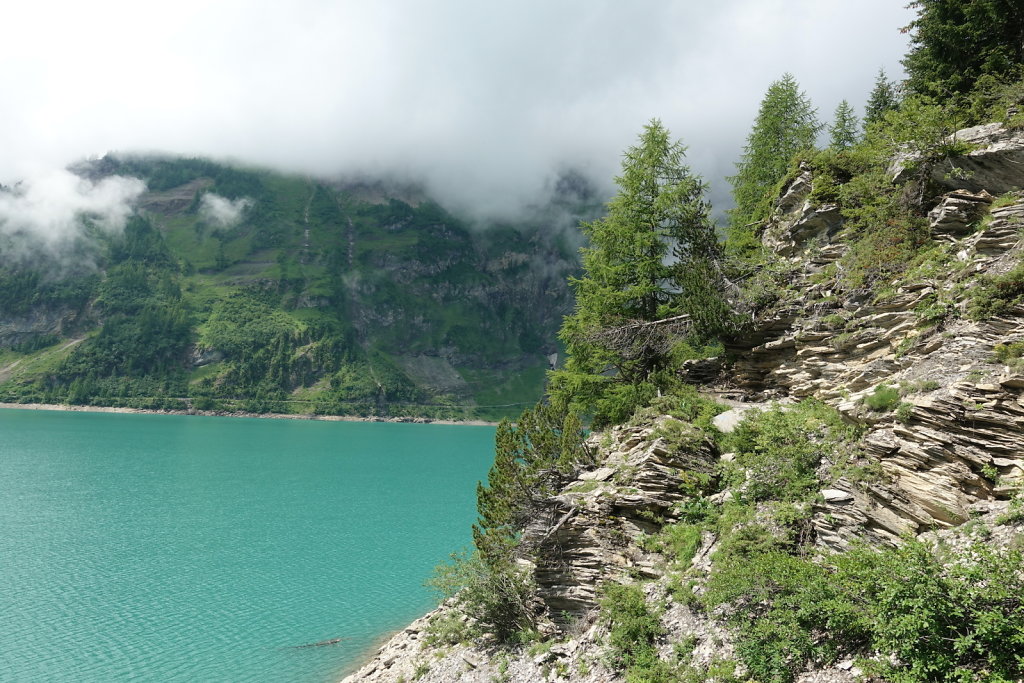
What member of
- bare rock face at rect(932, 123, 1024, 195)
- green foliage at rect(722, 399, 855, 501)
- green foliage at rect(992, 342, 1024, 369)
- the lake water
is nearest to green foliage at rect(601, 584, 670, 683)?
green foliage at rect(722, 399, 855, 501)

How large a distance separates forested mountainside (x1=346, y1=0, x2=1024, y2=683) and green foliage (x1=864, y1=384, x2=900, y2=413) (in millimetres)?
79

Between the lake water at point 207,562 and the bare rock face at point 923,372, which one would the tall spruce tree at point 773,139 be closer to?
the bare rock face at point 923,372

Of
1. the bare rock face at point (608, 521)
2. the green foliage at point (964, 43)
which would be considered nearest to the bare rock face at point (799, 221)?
the green foliage at point (964, 43)

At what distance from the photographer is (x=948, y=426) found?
1377 centimetres

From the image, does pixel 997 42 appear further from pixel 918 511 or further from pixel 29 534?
Result: pixel 29 534

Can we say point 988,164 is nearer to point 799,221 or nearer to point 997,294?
point 799,221

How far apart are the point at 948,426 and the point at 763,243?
16.4m

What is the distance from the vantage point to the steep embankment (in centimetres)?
1086

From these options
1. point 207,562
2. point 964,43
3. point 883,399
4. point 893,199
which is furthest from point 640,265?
point 207,562

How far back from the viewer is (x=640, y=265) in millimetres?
26844

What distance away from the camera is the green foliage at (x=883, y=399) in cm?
1583

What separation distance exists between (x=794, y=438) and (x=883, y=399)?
113 inches

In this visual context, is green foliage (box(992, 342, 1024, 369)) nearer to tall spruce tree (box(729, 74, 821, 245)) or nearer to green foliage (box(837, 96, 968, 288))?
green foliage (box(837, 96, 968, 288))

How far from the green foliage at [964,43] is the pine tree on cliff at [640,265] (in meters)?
12.7
